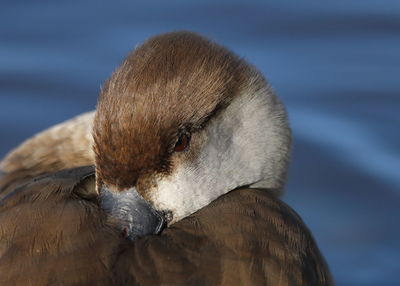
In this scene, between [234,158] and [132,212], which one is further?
[234,158]

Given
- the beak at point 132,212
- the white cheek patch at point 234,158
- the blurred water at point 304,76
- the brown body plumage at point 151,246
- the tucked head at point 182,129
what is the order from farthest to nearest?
the blurred water at point 304,76
the white cheek patch at point 234,158
the tucked head at point 182,129
the beak at point 132,212
the brown body plumage at point 151,246

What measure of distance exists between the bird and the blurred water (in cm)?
128

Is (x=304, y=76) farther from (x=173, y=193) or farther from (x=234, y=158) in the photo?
(x=173, y=193)

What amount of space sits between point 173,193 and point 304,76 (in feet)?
7.91

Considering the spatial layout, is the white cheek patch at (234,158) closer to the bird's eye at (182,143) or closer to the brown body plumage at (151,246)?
the bird's eye at (182,143)

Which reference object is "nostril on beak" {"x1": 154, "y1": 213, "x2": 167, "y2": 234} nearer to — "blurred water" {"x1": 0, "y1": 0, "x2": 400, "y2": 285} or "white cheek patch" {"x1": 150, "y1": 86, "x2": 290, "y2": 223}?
"white cheek patch" {"x1": 150, "y1": 86, "x2": 290, "y2": 223}

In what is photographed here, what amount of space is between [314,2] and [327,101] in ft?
2.68

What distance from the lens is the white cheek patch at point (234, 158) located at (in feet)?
13.0

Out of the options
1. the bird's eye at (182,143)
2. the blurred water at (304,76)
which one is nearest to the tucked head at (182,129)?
the bird's eye at (182,143)

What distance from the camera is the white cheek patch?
396cm

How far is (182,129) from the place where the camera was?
3922 millimetres

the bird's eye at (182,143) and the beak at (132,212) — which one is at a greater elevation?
the bird's eye at (182,143)

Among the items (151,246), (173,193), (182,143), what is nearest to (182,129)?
(182,143)

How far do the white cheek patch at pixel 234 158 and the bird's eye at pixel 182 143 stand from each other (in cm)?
5
